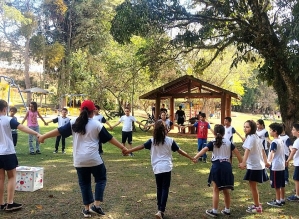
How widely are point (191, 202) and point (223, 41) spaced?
10342 mm

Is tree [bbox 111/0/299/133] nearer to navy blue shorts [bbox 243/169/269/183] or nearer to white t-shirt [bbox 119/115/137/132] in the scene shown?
white t-shirt [bbox 119/115/137/132]

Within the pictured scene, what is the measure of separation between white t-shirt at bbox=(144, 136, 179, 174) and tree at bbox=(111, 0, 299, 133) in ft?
22.9

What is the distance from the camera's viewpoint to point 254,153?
16.8ft

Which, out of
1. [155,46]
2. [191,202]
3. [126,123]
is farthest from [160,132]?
[155,46]

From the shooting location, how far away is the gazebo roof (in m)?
18.2

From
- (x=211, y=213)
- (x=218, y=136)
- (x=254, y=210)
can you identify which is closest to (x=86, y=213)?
(x=211, y=213)

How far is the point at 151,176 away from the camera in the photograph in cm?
771

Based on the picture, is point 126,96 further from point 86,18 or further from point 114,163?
point 86,18

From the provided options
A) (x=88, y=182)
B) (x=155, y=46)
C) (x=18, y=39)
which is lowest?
(x=88, y=182)

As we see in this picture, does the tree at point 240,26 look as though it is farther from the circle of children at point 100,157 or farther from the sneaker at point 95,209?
the sneaker at point 95,209

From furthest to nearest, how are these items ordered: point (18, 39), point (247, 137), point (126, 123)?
point (18, 39) → point (126, 123) → point (247, 137)

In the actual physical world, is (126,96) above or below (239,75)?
below

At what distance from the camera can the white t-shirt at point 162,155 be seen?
4660mm

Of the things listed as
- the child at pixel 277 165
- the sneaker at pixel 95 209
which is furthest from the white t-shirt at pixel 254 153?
the sneaker at pixel 95 209
